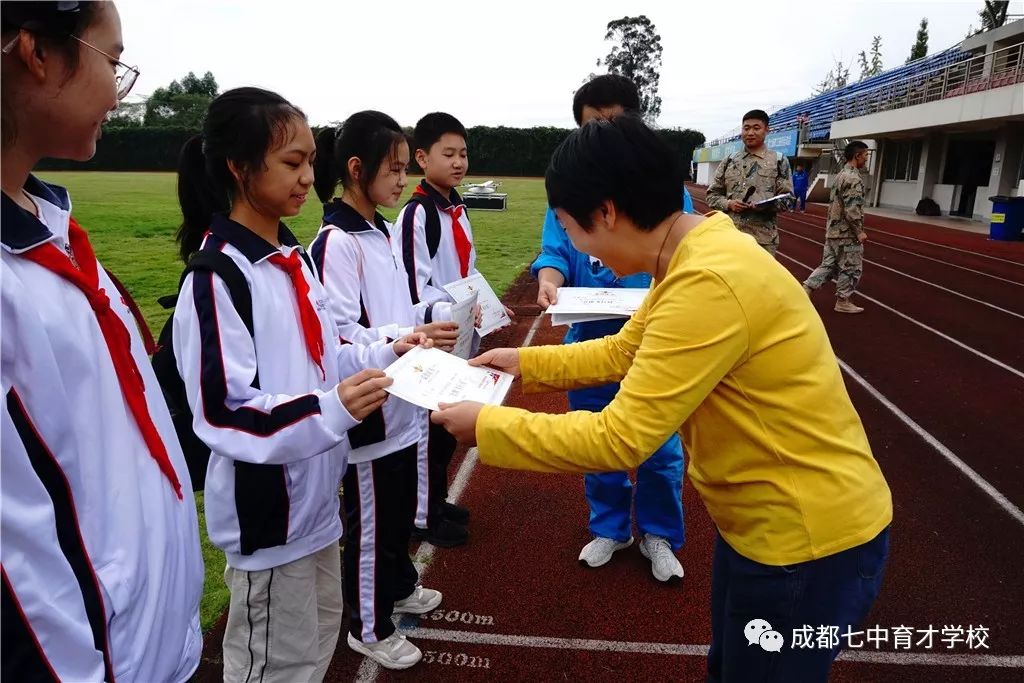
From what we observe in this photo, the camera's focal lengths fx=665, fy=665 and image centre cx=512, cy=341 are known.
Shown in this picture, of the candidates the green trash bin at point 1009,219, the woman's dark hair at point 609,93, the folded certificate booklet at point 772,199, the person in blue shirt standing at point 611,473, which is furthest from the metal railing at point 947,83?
the person in blue shirt standing at point 611,473

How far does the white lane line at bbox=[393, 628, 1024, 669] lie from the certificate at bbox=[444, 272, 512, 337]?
4.15 ft

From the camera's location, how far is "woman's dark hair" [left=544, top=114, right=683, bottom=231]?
4.93ft

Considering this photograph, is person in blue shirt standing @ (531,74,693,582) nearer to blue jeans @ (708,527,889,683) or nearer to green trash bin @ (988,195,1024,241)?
blue jeans @ (708,527,889,683)

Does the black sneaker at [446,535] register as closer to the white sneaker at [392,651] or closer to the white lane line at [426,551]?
the white lane line at [426,551]

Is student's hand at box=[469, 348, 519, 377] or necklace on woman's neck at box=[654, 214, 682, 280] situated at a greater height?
necklace on woman's neck at box=[654, 214, 682, 280]

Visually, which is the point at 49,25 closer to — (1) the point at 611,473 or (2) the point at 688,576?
(1) the point at 611,473

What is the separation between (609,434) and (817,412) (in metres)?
0.47

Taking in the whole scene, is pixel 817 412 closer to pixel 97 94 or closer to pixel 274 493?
pixel 274 493

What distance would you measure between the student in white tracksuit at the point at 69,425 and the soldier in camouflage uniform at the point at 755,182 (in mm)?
6322

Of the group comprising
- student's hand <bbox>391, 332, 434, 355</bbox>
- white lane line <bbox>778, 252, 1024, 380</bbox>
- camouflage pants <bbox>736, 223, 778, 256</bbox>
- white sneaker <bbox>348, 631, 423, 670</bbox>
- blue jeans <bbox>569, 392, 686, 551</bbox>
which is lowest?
white lane line <bbox>778, 252, 1024, 380</bbox>

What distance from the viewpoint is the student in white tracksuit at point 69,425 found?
0.91m

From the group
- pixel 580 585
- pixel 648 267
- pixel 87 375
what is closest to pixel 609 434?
pixel 648 267

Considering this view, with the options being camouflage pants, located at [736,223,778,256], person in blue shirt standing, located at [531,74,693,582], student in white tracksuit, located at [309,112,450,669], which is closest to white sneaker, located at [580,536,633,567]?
person in blue shirt standing, located at [531,74,693,582]

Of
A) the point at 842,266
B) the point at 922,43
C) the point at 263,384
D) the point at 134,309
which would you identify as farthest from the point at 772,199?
the point at 922,43
